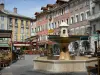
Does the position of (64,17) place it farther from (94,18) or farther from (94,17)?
(94,18)

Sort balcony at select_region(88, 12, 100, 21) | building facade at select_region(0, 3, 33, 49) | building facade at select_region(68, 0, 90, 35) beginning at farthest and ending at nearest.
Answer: building facade at select_region(0, 3, 33, 49) → building facade at select_region(68, 0, 90, 35) → balcony at select_region(88, 12, 100, 21)

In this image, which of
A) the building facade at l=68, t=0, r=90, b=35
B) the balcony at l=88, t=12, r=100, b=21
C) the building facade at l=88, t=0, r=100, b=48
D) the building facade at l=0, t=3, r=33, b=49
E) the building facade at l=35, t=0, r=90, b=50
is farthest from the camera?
the building facade at l=0, t=3, r=33, b=49

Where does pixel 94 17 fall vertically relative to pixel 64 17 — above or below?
below

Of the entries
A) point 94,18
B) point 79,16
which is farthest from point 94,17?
point 79,16

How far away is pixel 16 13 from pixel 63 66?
239ft

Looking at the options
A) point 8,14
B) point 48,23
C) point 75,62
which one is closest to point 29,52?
point 48,23

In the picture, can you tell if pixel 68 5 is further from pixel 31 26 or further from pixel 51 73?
pixel 51 73

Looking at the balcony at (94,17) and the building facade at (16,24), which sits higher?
the building facade at (16,24)

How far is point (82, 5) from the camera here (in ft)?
170

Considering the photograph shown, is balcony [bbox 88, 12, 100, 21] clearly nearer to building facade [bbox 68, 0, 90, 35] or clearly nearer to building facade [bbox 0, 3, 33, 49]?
building facade [bbox 68, 0, 90, 35]

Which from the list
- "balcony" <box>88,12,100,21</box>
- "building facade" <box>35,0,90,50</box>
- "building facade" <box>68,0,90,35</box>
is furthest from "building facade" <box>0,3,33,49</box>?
"balcony" <box>88,12,100,21</box>

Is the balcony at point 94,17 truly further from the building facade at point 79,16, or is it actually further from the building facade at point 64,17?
the building facade at point 79,16

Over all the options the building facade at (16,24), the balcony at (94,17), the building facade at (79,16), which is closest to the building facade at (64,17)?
the building facade at (79,16)

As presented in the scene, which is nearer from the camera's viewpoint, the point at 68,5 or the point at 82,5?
the point at 82,5
